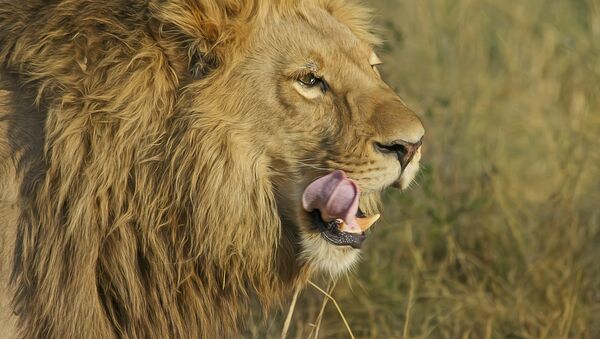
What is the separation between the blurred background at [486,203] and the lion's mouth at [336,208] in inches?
28.3

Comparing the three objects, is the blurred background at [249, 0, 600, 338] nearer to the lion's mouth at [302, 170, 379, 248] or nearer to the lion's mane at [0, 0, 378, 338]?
the lion's mouth at [302, 170, 379, 248]

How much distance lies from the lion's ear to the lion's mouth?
1.47ft

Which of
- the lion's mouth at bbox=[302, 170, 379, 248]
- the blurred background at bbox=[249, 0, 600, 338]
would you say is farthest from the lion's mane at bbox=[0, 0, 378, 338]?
the blurred background at bbox=[249, 0, 600, 338]

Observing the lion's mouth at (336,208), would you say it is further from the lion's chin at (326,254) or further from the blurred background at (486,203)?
the blurred background at (486,203)

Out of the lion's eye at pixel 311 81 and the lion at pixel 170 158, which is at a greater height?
the lion's eye at pixel 311 81

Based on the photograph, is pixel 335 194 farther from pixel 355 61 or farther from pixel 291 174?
pixel 355 61

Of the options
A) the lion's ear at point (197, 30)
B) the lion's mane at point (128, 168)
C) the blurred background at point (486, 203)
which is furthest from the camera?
the blurred background at point (486, 203)

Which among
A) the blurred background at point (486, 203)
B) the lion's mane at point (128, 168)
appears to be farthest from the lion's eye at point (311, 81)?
the blurred background at point (486, 203)

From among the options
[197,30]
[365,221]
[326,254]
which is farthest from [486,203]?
[197,30]

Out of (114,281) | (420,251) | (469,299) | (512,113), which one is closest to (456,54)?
(512,113)

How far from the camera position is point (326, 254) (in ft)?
10.7

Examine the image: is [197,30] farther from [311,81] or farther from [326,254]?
[326,254]

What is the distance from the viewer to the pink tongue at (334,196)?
319 cm

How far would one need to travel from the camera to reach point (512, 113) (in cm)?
609
